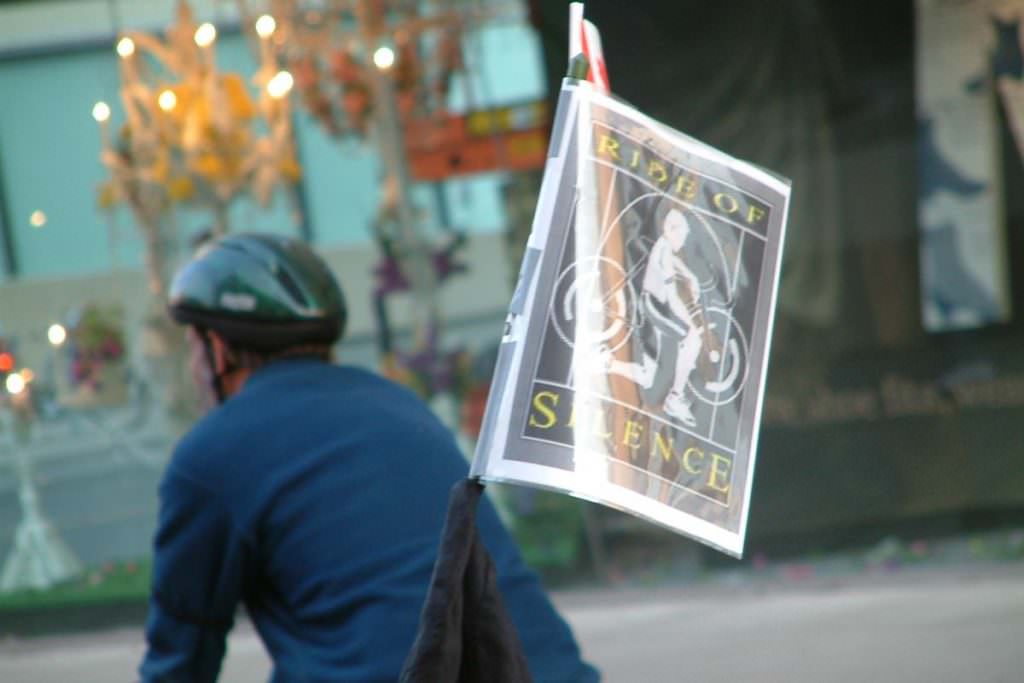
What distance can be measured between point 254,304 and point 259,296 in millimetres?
17

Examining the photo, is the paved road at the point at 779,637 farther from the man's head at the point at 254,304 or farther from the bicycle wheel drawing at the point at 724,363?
the bicycle wheel drawing at the point at 724,363

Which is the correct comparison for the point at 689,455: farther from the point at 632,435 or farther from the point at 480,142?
the point at 480,142

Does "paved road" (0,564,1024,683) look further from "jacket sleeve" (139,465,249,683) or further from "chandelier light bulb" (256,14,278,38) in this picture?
"jacket sleeve" (139,465,249,683)

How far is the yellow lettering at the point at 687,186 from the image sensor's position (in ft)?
6.73

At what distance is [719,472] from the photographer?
2.04 metres

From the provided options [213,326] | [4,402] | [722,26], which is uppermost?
[722,26]

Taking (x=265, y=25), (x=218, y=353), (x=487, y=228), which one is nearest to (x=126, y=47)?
(x=265, y=25)

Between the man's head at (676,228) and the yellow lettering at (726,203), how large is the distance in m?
0.06

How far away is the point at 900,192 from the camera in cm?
655

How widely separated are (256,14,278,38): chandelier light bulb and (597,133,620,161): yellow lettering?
5.24 metres

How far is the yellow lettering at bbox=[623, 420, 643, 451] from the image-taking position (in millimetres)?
1949

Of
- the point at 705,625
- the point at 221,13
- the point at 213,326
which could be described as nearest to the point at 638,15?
the point at 221,13

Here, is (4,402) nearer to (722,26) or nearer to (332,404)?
(722,26)

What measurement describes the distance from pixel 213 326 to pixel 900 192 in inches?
176
